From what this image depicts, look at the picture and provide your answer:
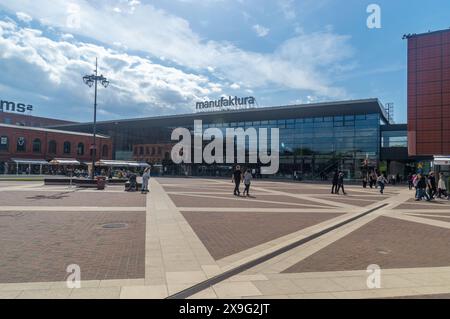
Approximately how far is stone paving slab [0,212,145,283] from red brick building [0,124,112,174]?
53220 millimetres

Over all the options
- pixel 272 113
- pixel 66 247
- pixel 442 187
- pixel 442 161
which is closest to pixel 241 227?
pixel 66 247

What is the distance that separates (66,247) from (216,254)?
315cm

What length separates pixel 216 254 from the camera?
6805 mm

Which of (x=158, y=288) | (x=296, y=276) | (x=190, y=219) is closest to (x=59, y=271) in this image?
(x=158, y=288)

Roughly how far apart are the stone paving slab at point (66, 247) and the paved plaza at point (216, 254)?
0.02 metres

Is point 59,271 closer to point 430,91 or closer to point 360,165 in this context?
point 430,91

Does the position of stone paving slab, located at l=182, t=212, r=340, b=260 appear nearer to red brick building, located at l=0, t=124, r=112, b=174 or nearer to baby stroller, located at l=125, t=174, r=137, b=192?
baby stroller, located at l=125, t=174, r=137, b=192

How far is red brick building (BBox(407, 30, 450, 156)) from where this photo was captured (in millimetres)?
35438

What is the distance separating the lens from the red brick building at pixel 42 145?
56.2m

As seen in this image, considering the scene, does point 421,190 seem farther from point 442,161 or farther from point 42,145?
point 42,145

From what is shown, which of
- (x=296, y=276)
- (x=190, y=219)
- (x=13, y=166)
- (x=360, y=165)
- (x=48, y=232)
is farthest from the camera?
(x=13, y=166)

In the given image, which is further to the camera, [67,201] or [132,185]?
[132,185]
